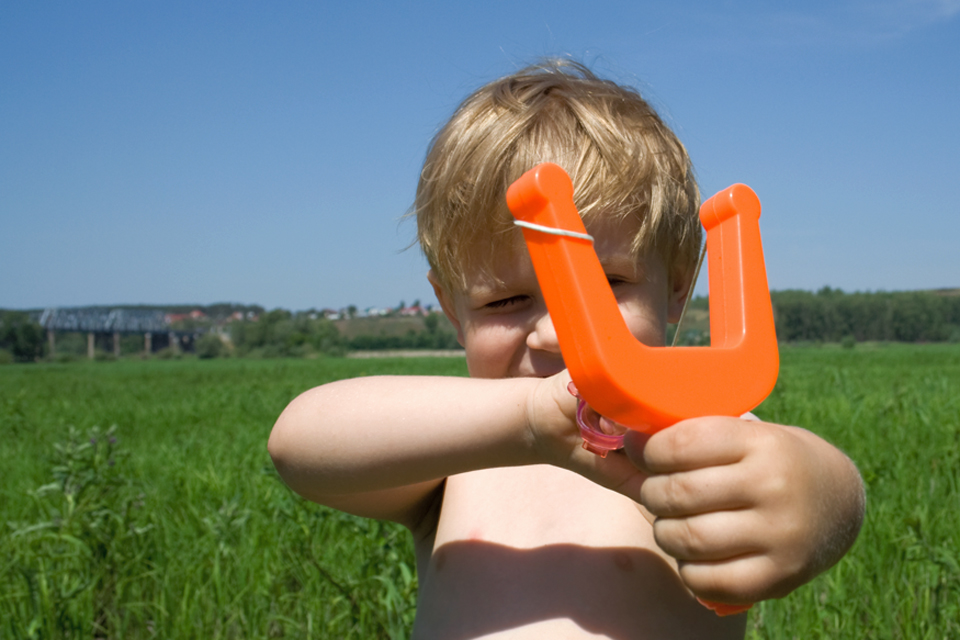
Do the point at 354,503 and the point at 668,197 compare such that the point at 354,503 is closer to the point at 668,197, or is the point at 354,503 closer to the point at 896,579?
the point at 668,197

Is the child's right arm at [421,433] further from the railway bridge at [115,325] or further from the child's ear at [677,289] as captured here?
the railway bridge at [115,325]

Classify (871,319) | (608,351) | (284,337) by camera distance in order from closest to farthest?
(608,351) < (871,319) < (284,337)

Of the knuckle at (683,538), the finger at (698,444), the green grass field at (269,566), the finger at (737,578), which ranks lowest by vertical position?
the green grass field at (269,566)

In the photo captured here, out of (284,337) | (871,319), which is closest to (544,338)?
(871,319)

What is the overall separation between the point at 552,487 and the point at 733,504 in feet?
1.88

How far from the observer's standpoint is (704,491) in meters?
0.56

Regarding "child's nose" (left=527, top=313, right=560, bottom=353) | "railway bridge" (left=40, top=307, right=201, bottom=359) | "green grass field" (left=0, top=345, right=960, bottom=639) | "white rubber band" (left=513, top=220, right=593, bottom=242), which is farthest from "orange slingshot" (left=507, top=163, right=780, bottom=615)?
"railway bridge" (left=40, top=307, right=201, bottom=359)

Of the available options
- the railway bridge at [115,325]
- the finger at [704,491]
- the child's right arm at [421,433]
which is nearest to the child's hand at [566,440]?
the child's right arm at [421,433]

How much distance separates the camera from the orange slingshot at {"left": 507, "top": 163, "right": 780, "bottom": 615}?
1.73 feet

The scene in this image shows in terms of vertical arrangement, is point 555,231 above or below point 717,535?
above

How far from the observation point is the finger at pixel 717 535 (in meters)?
0.57

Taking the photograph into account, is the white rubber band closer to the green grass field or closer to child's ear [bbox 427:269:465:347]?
child's ear [bbox 427:269:465:347]

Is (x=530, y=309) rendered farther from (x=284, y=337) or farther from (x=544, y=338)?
(x=284, y=337)

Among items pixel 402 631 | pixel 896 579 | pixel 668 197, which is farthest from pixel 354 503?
pixel 896 579
